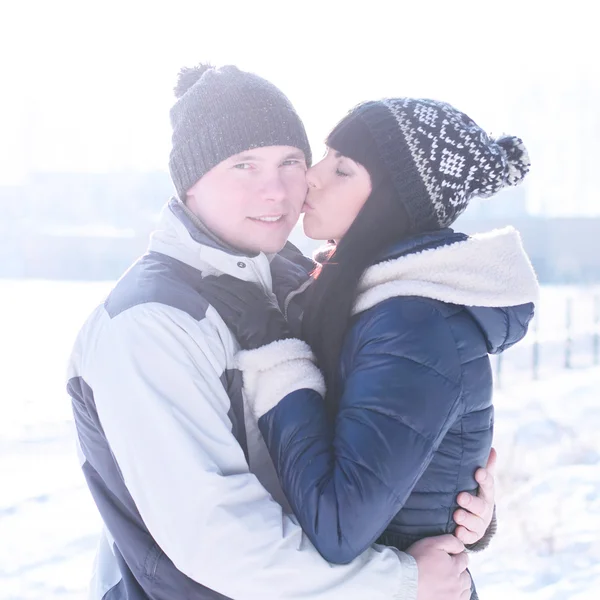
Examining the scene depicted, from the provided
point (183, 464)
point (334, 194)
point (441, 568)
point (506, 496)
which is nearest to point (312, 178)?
point (334, 194)

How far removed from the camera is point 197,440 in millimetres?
1386

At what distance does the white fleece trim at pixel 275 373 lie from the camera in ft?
4.82

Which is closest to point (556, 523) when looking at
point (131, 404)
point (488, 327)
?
point (488, 327)

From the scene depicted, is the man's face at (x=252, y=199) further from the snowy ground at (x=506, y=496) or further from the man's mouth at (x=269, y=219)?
the snowy ground at (x=506, y=496)

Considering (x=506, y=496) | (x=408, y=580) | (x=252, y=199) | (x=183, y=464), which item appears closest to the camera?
(x=183, y=464)

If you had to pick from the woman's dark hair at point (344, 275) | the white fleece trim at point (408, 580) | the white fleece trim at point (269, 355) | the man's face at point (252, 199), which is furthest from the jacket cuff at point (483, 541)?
the man's face at point (252, 199)

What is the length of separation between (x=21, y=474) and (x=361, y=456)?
4.33 metres

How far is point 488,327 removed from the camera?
5.06 feet

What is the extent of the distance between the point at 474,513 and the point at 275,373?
605mm

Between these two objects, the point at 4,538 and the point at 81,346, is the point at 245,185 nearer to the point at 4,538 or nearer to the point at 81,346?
the point at 81,346

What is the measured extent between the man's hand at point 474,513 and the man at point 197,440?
0.02 metres

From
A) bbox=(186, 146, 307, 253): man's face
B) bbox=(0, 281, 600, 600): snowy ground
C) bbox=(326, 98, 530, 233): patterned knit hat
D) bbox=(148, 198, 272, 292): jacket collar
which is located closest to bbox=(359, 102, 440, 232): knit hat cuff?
bbox=(326, 98, 530, 233): patterned knit hat

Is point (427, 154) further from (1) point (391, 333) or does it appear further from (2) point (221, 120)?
(2) point (221, 120)

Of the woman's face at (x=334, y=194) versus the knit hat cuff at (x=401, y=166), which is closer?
the knit hat cuff at (x=401, y=166)
